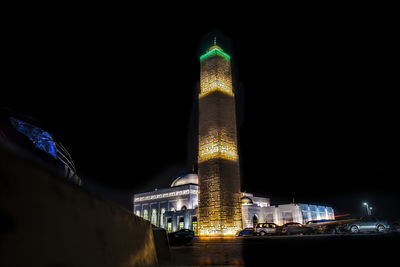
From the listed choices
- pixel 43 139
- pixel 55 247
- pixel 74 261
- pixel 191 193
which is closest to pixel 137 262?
pixel 74 261

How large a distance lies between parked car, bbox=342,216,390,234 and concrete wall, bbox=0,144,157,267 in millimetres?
17310

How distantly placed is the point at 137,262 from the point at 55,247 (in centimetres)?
139

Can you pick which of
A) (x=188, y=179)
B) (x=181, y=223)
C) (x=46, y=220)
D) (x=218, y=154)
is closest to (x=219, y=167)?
(x=218, y=154)

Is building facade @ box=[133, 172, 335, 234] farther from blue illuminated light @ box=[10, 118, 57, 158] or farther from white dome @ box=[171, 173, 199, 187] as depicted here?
blue illuminated light @ box=[10, 118, 57, 158]

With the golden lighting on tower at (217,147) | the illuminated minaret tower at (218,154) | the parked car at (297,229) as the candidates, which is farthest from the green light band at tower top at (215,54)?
the parked car at (297,229)

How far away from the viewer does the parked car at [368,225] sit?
14498 mm

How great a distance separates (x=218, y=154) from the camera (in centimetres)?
3120

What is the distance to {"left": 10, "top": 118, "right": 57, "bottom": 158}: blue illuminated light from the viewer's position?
11.0 ft

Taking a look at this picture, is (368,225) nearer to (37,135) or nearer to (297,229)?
(297,229)

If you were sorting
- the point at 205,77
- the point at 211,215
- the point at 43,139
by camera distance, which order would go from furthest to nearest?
the point at 205,77 → the point at 211,215 → the point at 43,139

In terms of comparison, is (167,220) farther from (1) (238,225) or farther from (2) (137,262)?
(2) (137,262)

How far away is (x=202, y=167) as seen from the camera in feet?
107

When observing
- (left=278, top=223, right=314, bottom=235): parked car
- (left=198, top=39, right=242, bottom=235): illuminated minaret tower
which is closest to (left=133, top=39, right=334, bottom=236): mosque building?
(left=198, top=39, right=242, bottom=235): illuminated minaret tower

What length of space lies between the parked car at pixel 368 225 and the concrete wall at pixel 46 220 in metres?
17.3
